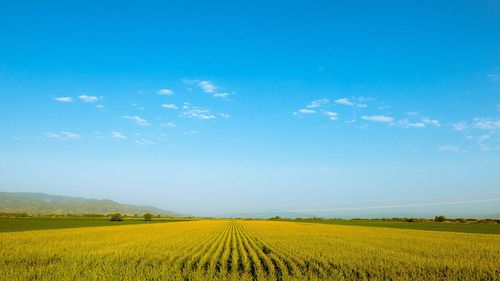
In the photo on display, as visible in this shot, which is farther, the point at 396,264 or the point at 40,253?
the point at 40,253

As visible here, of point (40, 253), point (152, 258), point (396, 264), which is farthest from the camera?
point (40, 253)

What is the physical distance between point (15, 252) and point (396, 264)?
19636mm

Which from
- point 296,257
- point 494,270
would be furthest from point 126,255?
point 494,270

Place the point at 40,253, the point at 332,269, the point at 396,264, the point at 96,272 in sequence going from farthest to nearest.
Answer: the point at 40,253 → the point at 396,264 → the point at 332,269 → the point at 96,272

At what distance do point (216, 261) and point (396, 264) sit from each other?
825 cm

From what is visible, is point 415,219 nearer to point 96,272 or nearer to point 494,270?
point 494,270

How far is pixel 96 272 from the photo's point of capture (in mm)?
13023

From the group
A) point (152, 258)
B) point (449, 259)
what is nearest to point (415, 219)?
point (449, 259)

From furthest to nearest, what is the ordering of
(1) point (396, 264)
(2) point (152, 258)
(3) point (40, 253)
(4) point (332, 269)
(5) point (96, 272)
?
(3) point (40, 253), (2) point (152, 258), (1) point (396, 264), (4) point (332, 269), (5) point (96, 272)

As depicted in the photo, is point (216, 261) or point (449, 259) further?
point (449, 259)

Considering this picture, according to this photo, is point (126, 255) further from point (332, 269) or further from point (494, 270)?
point (494, 270)

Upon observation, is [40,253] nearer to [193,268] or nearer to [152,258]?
[152,258]

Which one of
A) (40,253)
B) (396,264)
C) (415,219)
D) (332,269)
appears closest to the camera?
(332,269)

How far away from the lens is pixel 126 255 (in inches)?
743
